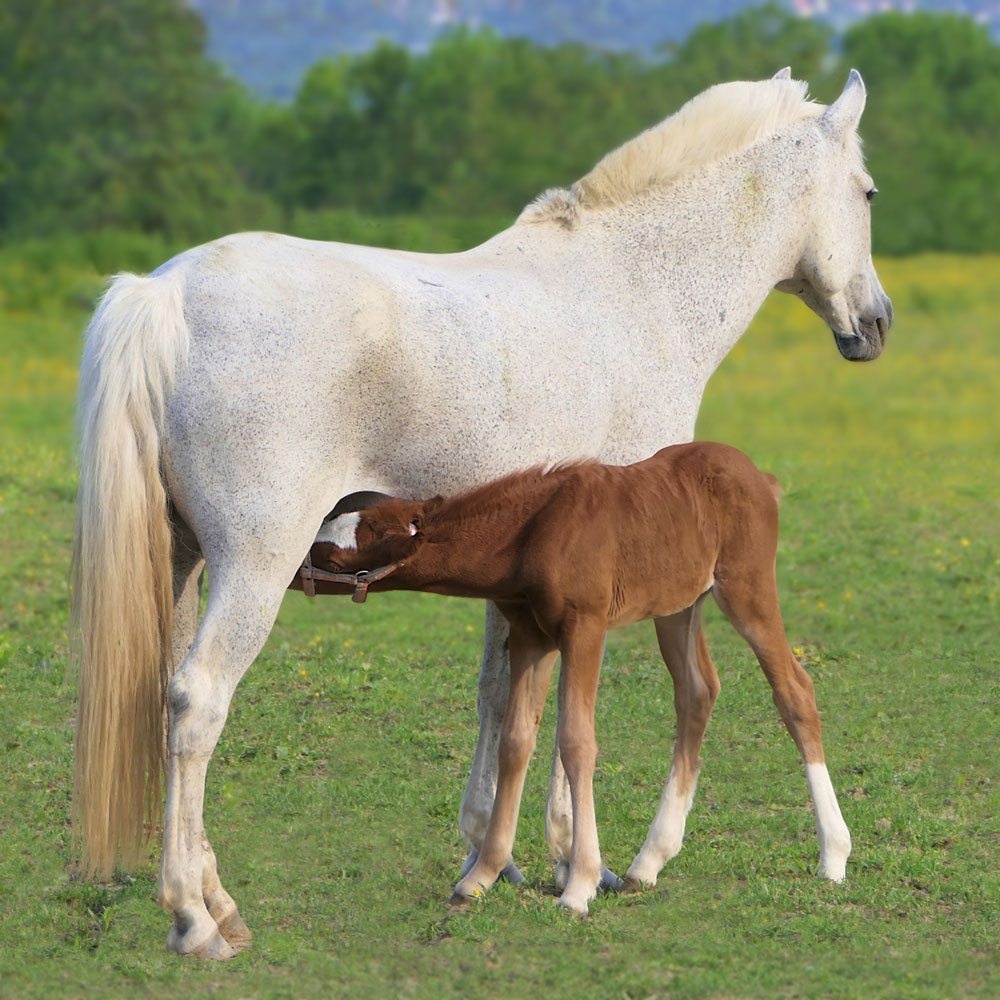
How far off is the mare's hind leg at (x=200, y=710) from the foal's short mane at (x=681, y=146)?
6.43 ft

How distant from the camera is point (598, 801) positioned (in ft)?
19.3

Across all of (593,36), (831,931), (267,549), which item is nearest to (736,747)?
(831,931)

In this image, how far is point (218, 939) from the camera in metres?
4.32

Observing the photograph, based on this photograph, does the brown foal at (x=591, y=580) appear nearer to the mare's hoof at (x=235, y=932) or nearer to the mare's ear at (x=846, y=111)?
the mare's hoof at (x=235, y=932)

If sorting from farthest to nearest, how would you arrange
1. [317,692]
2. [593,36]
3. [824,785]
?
[593,36] < [317,692] < [824,785]

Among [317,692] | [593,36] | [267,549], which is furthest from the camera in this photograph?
[593,36]

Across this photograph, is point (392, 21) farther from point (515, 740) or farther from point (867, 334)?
point (515, 740)

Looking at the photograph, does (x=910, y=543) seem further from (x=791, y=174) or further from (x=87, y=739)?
(x=87, y=739)

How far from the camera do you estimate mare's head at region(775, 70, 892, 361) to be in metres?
5.60

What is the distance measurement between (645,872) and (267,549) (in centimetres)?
185

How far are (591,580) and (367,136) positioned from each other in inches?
1586

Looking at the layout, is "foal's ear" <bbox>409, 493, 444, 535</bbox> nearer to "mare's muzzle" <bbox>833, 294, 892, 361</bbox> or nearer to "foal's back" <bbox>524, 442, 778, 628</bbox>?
"foal's back" <bbox>524, 442, 778, 628</bbox>

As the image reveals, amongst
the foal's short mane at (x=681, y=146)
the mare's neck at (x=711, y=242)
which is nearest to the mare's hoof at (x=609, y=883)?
the mare's neck at (x=711, y=242)

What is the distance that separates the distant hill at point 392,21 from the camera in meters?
164
